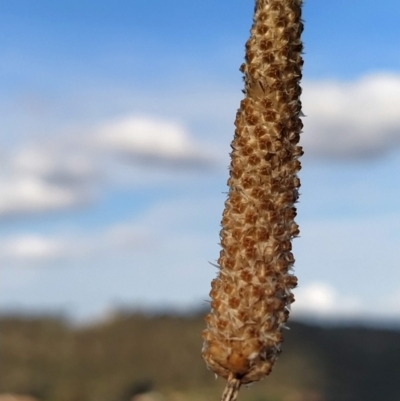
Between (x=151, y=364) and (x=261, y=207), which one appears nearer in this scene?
(x=261, y=207)

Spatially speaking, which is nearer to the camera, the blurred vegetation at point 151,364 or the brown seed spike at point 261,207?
the brown seed spike at point 261,207

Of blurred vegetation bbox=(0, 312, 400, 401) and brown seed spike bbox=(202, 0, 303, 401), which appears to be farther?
blurred vegetation bbox=(0, 312, 400, 401)

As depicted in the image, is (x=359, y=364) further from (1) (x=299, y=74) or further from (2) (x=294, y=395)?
(1) (x=299, y=74)

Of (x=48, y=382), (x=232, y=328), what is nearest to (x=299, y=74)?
(x=232, y=328)
